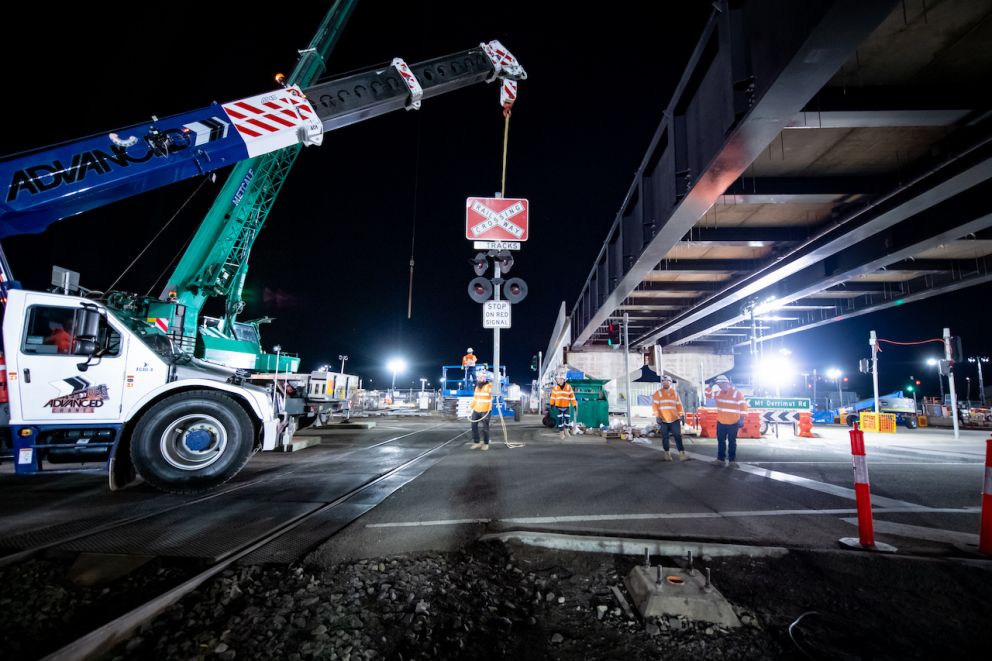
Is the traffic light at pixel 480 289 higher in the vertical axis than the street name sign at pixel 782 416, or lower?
higher

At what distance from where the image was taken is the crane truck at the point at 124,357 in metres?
5.03

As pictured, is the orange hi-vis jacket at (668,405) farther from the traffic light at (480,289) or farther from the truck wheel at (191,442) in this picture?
the truck wheel at (191,442)

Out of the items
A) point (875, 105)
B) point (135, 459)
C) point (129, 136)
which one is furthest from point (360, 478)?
point (875, 105)

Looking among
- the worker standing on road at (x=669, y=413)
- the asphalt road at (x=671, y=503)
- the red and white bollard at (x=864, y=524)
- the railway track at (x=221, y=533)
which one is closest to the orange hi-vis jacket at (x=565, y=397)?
the worker standing on road at (x=669, y=413)

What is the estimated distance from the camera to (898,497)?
532 centimetres

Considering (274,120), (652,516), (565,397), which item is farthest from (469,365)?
(652,516)

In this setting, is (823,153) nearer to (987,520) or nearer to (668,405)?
(668,405)

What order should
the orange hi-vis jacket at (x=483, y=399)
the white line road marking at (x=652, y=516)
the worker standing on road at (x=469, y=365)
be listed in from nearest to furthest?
the white line road marking at (x=652, y=516) → the orange hi-vis jacket at (x=483, y=399) → the worker standing on road at (x=469, y=365)

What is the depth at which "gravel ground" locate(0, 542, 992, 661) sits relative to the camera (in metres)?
2.05

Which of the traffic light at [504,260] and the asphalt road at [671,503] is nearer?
the asphalt road at [671,503]

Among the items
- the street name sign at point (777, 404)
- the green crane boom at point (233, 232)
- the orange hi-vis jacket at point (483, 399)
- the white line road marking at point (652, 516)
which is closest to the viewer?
the white line road marking at point (652, 516)

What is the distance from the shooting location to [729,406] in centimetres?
810

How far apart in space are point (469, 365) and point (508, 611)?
18196mm

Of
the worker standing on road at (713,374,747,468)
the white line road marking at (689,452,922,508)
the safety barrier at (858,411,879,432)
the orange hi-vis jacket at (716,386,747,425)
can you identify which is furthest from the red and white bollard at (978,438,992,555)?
the safety barrier at (858,411,879,432)
